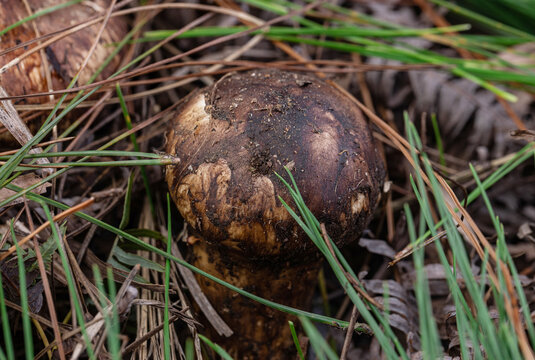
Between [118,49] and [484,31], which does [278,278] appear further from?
[484,31]

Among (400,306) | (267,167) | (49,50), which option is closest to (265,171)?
(267,167)

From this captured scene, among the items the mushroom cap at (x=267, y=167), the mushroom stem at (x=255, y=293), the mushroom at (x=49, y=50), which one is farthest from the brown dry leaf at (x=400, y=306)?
the mushroom at (x=49, y=50)

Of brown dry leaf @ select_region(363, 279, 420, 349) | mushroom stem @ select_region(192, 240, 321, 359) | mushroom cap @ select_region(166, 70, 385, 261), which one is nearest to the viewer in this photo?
mushroom cap @ select_region(166, 70, 385, 261)

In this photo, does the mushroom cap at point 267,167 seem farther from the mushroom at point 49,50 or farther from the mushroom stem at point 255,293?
the mushroom at point 49,50

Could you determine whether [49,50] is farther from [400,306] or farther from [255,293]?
[400,306]

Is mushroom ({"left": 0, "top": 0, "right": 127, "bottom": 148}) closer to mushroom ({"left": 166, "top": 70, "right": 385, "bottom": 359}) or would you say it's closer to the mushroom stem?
mushroom ({"left": 166, "top": 70, "right": 385, "bottom": 359})

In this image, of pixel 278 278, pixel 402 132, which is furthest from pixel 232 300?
pixel 402 132

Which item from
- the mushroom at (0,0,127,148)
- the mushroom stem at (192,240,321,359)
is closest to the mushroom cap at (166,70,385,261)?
the mushroom stem at (192,240,321,359)
